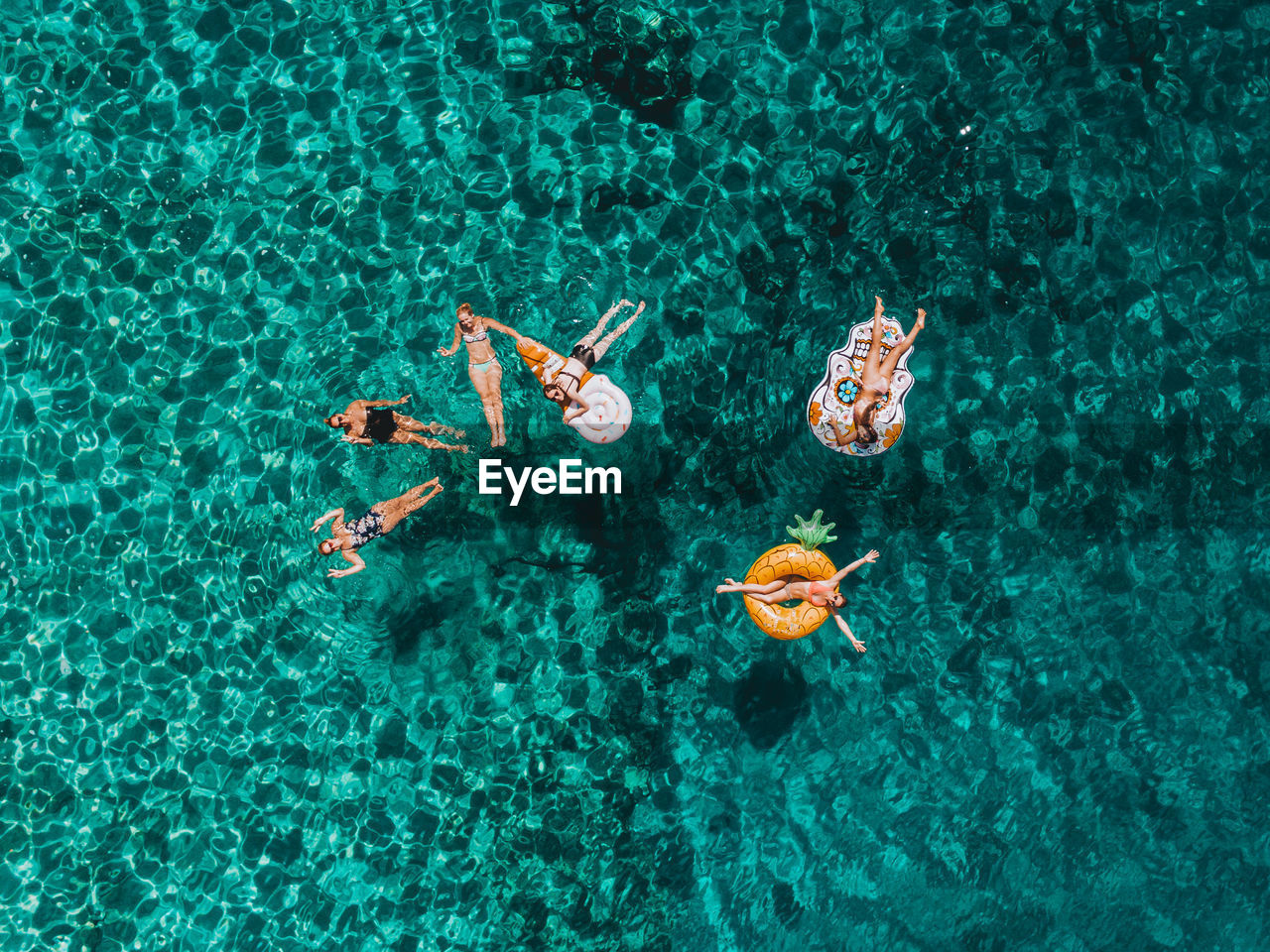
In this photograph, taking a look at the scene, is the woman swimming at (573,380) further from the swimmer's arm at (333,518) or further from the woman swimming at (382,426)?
the swimmer's arm at (333,518)

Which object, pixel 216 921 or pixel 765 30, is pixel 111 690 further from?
pixel 765 30

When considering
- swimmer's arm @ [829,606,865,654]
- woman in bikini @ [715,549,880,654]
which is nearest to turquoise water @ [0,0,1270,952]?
swimmer's arm @ [829,606,865,654]

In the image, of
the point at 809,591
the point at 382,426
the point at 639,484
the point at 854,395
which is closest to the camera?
the point at 809,591

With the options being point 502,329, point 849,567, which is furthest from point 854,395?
point 502,329

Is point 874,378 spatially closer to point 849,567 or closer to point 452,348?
point 849,567

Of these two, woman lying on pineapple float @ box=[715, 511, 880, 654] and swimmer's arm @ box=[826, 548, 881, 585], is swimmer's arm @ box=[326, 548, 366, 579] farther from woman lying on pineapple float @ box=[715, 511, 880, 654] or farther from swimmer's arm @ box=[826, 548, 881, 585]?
swimmer's arm @ box=[826, 548, 881, 585]

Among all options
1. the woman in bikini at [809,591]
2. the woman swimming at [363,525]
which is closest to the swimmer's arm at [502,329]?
the woman swimming at [363,525]
